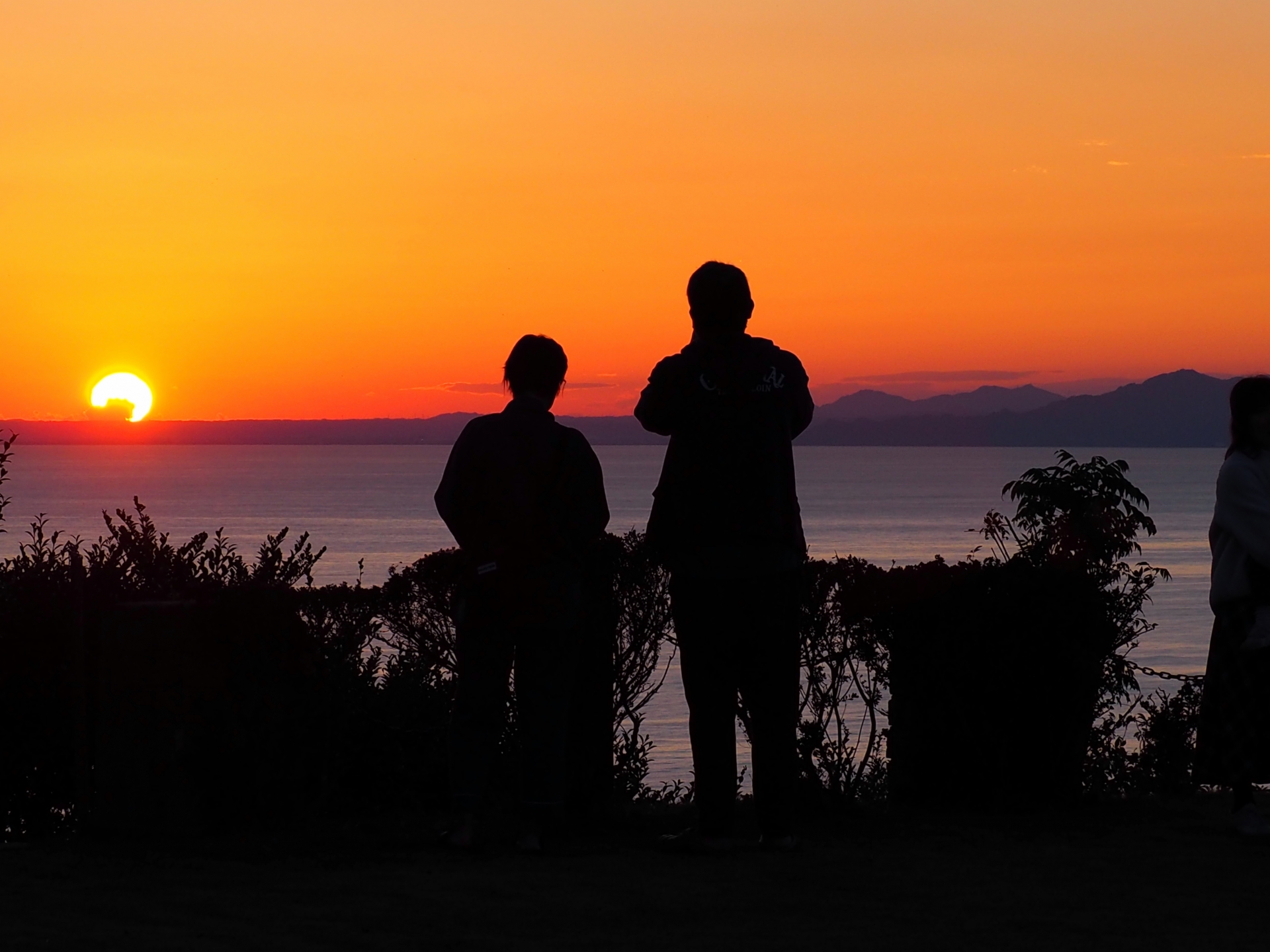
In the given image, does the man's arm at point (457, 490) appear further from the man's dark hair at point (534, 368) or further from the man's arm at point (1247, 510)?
the man's arm at point (1247, 510)

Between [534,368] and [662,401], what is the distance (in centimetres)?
57

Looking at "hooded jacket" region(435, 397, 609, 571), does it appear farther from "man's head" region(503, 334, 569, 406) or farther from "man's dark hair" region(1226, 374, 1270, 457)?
"man's dark hair" region(1226, 374, 1270, 457)

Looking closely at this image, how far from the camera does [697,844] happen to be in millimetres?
5895

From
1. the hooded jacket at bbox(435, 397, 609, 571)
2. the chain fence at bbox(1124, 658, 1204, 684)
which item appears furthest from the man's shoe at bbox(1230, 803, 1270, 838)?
the hooded jacket at bbox(435, 397, 609, 571)

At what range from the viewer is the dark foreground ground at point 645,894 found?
4.57 metres

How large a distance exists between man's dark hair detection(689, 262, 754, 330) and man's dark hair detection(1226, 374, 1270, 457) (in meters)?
2.24

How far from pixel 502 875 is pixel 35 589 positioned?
2633mm

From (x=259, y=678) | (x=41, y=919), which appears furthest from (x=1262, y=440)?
(x=41, y=919)

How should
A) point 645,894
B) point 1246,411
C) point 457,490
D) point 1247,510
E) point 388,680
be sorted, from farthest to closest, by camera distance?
point 388,680 → point 1246,411 → point 1247,510 → point 457,490 → point 645,894

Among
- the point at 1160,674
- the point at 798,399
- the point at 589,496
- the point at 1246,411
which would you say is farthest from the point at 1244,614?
the point at 589,496

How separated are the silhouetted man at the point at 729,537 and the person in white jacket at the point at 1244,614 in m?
1.97

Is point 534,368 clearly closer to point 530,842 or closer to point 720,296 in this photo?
point 720,296

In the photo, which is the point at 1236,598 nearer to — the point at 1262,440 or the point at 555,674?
the point at 1262,440

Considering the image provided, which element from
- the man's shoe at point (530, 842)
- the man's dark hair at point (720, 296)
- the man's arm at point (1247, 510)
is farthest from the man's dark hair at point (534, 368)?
the man's arm at point (1247, 510)
